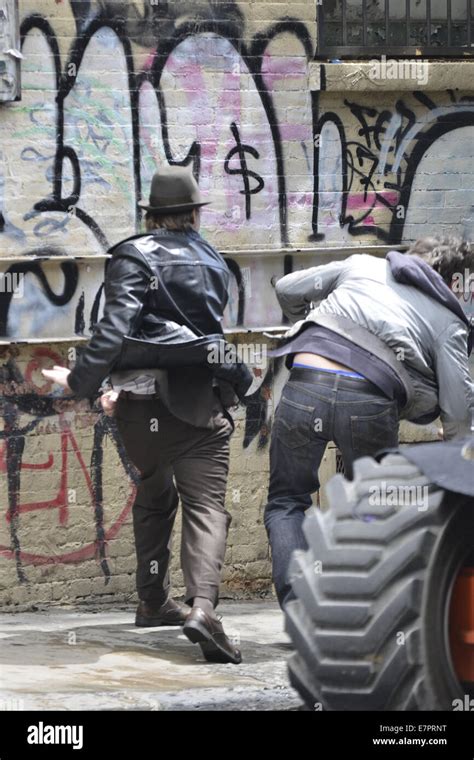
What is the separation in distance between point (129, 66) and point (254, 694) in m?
3.27

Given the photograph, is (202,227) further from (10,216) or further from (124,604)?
(124,604)

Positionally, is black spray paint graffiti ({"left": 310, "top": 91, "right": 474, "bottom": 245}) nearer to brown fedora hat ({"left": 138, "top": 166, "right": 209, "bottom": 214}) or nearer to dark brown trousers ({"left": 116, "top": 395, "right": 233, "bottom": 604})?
brown fedora hat ({"left": 138, "top": 166, "right": 209, "bottom": 214})

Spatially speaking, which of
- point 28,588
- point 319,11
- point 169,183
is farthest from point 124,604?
point 319,11

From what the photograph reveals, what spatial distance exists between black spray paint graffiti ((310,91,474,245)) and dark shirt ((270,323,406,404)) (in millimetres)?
2097

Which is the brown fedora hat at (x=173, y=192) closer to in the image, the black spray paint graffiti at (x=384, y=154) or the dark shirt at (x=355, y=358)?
the dark shirt at (x=355, y=358)

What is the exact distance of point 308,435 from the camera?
523 cm

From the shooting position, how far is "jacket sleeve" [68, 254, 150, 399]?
548 cm

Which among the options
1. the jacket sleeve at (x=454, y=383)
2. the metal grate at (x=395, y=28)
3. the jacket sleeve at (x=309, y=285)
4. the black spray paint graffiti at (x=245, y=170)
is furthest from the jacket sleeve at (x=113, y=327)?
the metal grate at (x=395, y=28)

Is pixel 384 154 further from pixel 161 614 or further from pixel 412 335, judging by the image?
pixel 161 614

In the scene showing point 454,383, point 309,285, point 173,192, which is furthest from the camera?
point 173,192

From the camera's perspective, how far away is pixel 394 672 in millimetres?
3545

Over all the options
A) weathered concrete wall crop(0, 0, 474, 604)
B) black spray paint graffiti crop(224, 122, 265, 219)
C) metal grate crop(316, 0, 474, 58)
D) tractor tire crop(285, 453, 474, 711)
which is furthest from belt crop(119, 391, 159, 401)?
metal grate crop(316, 0, 474, 58)

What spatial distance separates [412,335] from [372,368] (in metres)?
0.20

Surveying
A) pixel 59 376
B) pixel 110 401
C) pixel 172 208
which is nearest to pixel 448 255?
pixel 172 208
